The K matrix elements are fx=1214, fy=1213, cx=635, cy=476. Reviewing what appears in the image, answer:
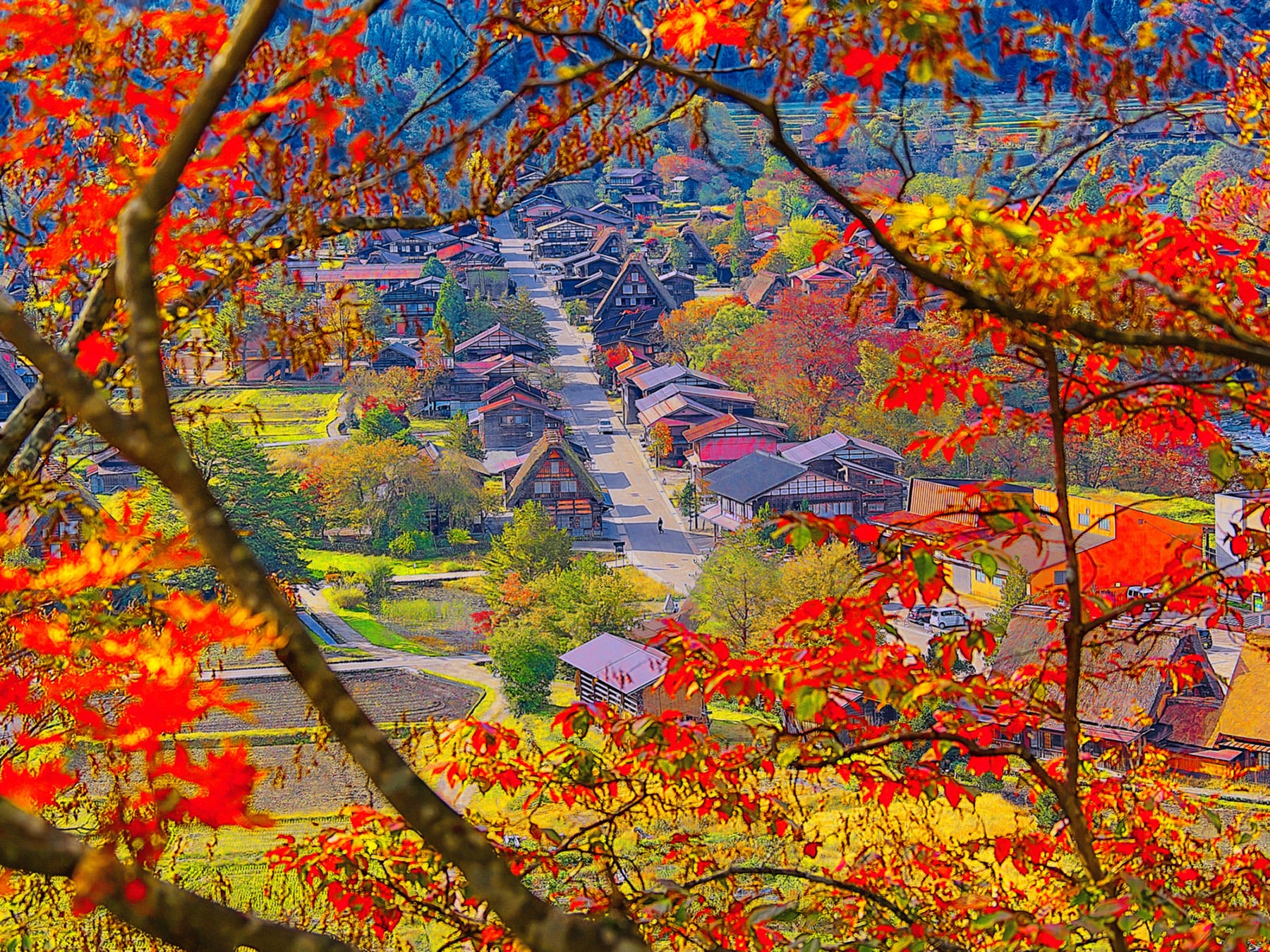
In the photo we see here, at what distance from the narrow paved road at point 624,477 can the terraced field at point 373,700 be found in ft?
11.1

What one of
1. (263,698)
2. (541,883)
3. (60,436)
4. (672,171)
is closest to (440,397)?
(263,698)

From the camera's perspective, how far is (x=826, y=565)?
12.3 metres

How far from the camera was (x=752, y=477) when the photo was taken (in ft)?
53.9

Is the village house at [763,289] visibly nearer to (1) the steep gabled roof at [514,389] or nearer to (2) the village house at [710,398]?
(2) the village house at [710,398]

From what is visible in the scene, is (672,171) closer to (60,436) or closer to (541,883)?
(541,883)

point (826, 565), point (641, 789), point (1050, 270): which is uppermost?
point (1050, 270)

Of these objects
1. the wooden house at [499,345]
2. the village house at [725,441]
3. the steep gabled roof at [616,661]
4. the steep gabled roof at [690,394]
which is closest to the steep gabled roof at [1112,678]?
the steep gabled roof at [616,661]

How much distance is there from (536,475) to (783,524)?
14931 mm

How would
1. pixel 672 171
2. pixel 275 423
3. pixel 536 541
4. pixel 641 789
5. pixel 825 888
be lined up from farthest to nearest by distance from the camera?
pixel 672 171 → pixel 275 423 → pixel 536 541 → pixel 825 888 → pixel 641 789

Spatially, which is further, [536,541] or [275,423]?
[275,423]

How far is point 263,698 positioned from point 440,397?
9506 mm

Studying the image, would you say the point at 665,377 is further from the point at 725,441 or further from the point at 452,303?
the point at 452,303

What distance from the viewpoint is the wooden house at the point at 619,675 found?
418 inches

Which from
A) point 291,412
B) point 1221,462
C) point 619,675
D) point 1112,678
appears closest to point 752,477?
point 619,675
